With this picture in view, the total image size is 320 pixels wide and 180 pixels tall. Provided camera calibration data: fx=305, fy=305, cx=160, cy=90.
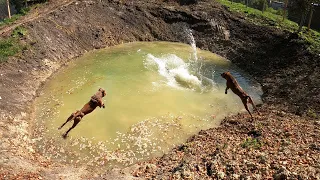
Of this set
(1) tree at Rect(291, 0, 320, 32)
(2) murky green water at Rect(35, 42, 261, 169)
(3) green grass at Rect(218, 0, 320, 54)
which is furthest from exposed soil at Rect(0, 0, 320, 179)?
(1) tree at Rect(291, 0, 320, 32)

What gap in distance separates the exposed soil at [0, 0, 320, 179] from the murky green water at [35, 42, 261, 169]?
2.56 ft

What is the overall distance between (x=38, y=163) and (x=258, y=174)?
7.55 m

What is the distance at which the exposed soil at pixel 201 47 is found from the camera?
985 centimetres

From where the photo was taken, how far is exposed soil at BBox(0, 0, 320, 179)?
985 cm

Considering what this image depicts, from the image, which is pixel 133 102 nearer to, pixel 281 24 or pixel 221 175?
pixel 221 175

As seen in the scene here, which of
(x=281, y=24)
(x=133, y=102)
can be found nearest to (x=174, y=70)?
(x=133, y=102)

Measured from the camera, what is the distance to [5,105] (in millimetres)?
13945

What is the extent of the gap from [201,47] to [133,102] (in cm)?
1043

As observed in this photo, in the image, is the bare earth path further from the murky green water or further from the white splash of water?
the white splash of water

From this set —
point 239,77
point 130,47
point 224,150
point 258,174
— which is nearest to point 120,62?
point 130,47

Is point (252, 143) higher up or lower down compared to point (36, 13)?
lower down

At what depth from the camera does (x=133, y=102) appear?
15.7 metres

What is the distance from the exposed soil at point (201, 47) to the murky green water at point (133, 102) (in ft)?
2.56

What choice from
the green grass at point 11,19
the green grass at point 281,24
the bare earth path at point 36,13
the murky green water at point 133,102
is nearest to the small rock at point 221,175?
the murky green water at point 133,102
